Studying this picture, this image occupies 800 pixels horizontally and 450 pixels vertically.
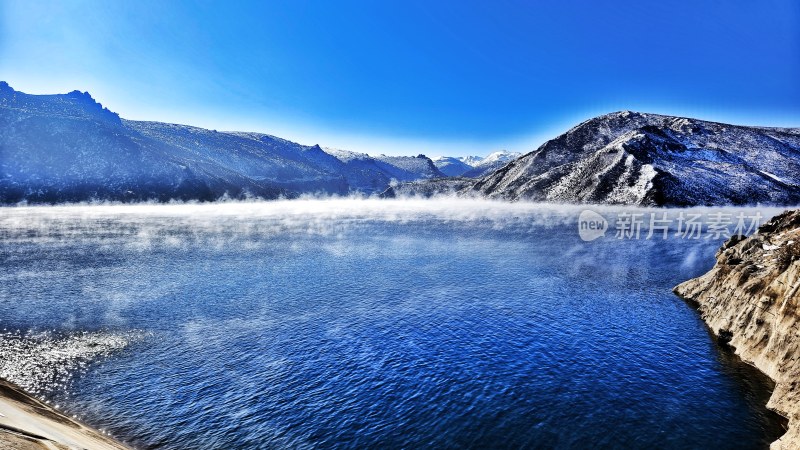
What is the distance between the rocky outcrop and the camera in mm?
29078

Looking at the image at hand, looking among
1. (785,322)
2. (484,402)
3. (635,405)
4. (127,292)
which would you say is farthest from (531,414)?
(127,292)

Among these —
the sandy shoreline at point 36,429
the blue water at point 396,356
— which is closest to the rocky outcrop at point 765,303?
the blue water at point 396,356

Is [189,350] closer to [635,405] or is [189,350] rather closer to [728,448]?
[635,405]

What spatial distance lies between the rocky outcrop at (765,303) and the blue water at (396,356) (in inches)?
71.3

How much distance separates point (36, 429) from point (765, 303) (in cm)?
5056

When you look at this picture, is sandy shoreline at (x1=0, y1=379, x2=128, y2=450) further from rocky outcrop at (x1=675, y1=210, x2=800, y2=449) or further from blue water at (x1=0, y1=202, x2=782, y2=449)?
rocky outcrop at (x1=675, y1=210, x2=800, y2=449)

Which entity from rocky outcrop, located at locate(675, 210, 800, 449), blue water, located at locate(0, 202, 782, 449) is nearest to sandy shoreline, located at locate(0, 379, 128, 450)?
blue water, located at locate(0, 202, 782, 449)

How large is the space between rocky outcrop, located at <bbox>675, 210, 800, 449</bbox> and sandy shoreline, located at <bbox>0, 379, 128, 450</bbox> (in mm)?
35804

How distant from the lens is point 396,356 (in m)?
38.1

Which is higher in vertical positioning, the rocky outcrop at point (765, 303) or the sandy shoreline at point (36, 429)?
the rocky outcrop at point (765, 303)

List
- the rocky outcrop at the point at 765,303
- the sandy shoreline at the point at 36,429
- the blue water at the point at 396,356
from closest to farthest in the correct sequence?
the sandy shoreline at the point at 36,429 < the blue water at the point at 396,356 < the rocky outcrop at the point at 765,303

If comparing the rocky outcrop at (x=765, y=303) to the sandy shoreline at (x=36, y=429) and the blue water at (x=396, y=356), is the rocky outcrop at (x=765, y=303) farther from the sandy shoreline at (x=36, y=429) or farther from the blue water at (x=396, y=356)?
the sandy shoreline at (x=36, y=429)

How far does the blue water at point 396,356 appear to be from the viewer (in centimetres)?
2692

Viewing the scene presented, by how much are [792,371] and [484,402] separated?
21598 millimetres
